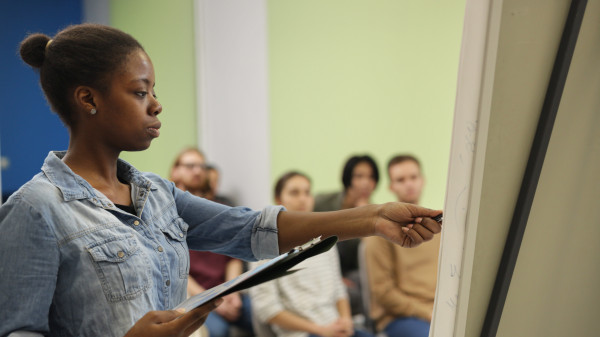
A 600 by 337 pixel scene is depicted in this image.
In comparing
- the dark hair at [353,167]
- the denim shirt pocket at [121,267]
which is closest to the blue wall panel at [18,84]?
the denim shirt pocket at [121,267]

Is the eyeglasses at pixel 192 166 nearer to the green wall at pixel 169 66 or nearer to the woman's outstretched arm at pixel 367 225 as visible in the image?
the green wall at pixel 169 66

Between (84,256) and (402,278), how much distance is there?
1.75m

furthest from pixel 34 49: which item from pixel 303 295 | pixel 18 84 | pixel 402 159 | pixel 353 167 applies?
pixel 353 167

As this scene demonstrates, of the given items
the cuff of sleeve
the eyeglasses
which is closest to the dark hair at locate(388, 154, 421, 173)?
the eyeglasses

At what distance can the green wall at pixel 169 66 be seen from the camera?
3527 mm

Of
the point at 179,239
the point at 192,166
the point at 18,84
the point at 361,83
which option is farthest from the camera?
the point at 361,83

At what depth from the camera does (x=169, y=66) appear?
3.80 meters

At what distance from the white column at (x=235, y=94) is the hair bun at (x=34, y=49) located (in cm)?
290

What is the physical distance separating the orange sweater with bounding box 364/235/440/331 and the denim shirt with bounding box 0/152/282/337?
59.4 inches

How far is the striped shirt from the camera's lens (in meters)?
2.33

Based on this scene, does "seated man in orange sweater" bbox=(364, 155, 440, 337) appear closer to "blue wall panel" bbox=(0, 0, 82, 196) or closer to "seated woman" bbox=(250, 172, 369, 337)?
"seated woman" bbox=(250, 172, 369, 337)

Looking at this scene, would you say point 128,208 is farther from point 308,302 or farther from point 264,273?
point 308,302

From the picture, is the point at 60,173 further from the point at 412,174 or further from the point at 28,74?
the point at 412,174

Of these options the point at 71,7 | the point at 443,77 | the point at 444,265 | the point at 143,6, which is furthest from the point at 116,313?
the point at 143,6
